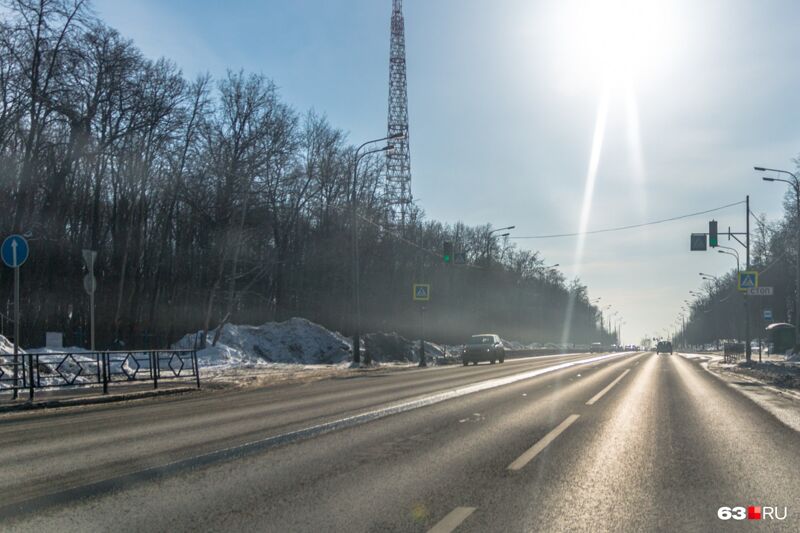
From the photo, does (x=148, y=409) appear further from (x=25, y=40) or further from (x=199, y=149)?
(x=199, y=149)

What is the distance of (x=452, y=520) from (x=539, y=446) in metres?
4.13

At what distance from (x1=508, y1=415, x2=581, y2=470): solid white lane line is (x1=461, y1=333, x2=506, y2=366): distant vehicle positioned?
102 feet

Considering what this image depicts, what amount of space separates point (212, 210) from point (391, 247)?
33212 mm

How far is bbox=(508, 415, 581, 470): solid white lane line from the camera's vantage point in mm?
8141

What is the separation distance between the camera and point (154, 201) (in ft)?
144

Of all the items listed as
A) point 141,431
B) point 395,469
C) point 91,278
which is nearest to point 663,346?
point 91,278

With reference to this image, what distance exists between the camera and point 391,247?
240 feet

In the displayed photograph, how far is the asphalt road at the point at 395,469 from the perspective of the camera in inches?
228

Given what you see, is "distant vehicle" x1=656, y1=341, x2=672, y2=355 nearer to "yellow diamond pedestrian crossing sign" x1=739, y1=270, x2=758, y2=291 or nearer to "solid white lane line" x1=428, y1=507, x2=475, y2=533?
"yellow diamond pedestrian crossing sign" x1=739, y1=270, x2=758, y2=291

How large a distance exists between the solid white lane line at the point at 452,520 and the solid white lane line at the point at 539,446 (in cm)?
204

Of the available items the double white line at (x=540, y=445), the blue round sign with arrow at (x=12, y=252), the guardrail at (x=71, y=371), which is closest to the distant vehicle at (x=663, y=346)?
the guardrail at (x=71, y=371)

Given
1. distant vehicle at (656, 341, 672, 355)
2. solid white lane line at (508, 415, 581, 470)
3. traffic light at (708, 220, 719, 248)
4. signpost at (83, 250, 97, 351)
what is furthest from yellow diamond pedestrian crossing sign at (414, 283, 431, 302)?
distant vehicle at (656, 341, 672, 355)

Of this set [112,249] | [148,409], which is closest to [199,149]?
[112,249]

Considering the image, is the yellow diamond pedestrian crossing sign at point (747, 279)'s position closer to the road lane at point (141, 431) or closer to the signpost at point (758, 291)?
the signpost at point (758, 291)
